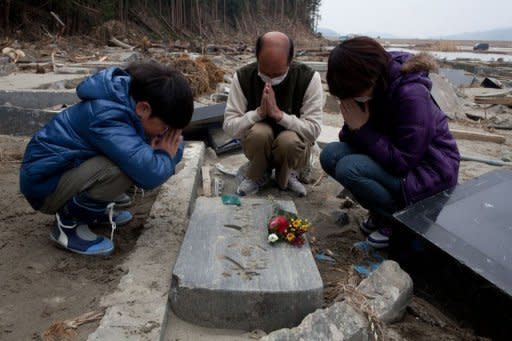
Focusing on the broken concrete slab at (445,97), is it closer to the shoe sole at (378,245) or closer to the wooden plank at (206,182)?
the wooden plank at (206,182)

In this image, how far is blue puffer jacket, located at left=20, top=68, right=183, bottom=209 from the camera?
2115 mm

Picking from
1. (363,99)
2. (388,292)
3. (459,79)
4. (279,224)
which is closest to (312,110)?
(363,99)

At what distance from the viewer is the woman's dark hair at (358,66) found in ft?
7.69

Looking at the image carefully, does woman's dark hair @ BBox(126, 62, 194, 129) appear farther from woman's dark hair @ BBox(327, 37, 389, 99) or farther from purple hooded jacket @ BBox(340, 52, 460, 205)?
purple hooded jacket @ BBox(340, 52, 460, 205)

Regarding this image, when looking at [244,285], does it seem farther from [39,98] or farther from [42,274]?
[39,98]

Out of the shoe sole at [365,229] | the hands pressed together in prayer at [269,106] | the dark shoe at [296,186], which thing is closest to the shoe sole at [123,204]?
the hands pressed together in prayer at [269,106]

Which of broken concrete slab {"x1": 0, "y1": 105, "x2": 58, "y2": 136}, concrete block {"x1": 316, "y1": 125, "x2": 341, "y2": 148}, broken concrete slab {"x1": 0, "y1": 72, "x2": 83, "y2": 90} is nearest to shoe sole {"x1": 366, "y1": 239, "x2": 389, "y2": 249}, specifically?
concrete block {"x1": 316, "y1": 125, "x2": 341, "y2": 148}

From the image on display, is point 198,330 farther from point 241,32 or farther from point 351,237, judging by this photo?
point 241,32

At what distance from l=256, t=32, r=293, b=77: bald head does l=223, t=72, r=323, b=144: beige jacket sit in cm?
30

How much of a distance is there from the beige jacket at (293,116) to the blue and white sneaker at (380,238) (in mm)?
A: 959

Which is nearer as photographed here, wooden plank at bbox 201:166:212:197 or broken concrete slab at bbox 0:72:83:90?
wooden plank at bbox 201:166:212:197

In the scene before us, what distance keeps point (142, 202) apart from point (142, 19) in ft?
59.1

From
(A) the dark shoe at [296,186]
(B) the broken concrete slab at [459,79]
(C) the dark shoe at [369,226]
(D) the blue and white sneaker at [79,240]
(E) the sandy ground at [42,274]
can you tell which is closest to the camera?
(E) the sandy ground at [42,274]

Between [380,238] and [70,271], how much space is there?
1.75 metres
